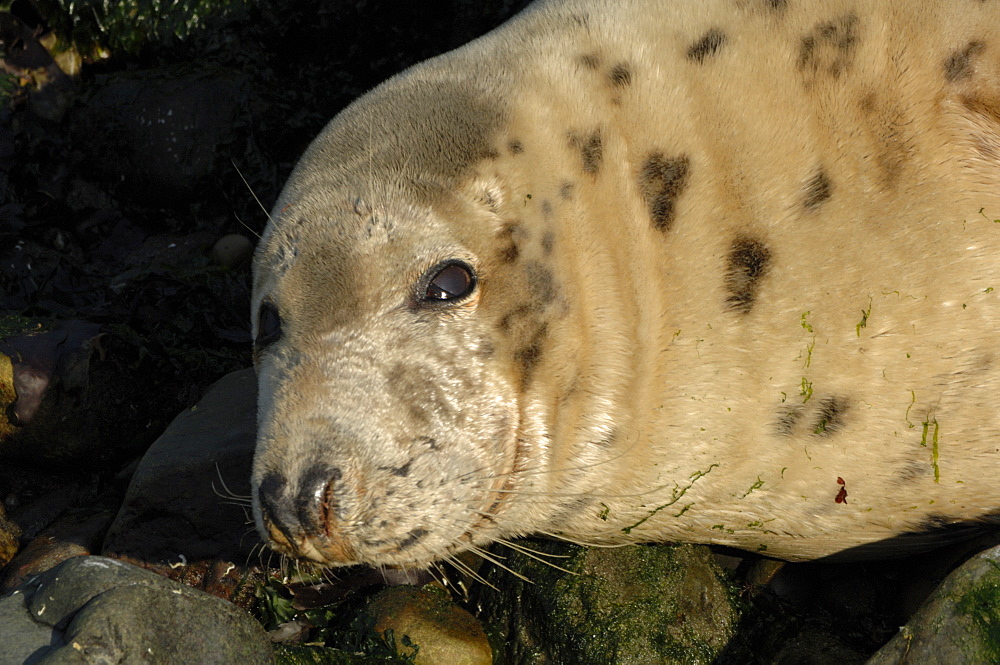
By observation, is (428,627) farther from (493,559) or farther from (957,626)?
(957,626)

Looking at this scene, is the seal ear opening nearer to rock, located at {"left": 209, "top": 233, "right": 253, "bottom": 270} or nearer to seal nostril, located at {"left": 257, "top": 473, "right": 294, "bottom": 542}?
seal nostril, located at {"left": 257, "top": 473, "right": 294, "bottom": 542}

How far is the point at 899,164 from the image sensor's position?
262cm

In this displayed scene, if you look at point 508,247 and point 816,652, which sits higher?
point 508,247

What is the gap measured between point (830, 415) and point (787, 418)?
116mm

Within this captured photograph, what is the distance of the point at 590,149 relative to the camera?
8.99 feet

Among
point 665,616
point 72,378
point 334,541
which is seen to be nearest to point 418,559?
point 334,541

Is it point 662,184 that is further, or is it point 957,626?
point 662,184

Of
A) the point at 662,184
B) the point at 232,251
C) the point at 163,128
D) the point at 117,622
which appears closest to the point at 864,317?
the point at 662,184

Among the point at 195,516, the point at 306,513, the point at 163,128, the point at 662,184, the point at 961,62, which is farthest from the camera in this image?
the point at 163,128

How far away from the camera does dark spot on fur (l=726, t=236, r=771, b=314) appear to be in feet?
8.82

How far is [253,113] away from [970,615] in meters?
4.23

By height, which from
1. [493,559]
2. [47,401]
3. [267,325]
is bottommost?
[493,559]

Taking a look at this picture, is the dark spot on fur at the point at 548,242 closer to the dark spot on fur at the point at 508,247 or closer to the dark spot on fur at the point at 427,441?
the dark spot on fur at the point at 508,247

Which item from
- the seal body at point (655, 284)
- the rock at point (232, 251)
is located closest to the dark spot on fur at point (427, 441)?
the seal body at point (655, 284)
